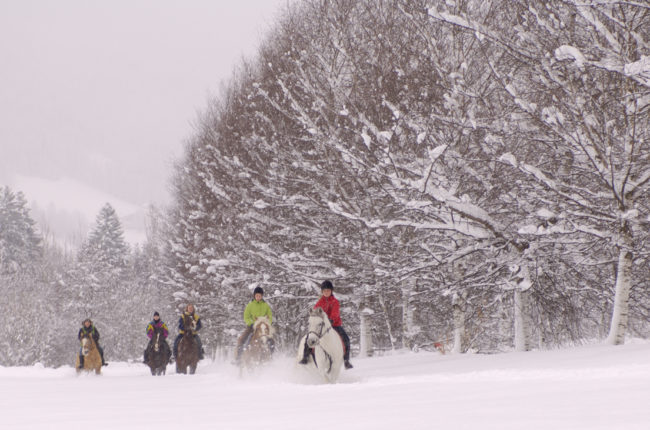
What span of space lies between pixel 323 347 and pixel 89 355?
988cm

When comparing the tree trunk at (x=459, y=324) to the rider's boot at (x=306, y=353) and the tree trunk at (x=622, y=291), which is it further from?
the rider's boot at (x=306, y=353)

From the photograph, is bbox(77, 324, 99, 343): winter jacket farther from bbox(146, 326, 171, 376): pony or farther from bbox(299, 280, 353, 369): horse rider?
bbox(299, 280, 353, 369): horse rider

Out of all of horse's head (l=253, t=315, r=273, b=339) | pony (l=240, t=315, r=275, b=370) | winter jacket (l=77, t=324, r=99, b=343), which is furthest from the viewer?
winter jacket (l=77, t=324, r=99, b=343)

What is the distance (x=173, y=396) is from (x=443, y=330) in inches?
569

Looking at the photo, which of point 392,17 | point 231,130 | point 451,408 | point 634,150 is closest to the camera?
point 451,408

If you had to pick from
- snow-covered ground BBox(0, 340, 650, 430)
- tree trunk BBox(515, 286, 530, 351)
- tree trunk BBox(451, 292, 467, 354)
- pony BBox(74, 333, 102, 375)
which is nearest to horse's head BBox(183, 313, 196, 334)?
pony BBox(74, 333, 102, 375)

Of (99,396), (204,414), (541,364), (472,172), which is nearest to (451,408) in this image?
(204,414)

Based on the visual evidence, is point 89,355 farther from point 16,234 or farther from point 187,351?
point 16,234

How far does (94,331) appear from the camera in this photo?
→ 18328mm

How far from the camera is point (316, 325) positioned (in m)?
10.7

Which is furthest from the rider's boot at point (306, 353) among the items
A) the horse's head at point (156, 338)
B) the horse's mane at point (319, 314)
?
the horse's head at point (156, 338)

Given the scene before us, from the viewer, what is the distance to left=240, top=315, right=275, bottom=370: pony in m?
13.4

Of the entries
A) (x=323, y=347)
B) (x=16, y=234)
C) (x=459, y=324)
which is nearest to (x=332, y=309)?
(x=323, y=347)

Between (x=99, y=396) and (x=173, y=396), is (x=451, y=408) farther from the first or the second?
(x=99, y=396)
